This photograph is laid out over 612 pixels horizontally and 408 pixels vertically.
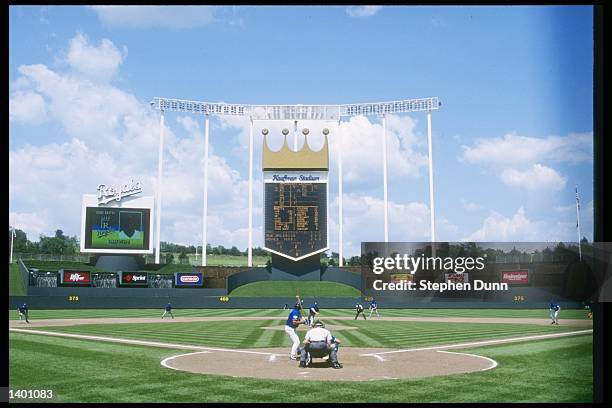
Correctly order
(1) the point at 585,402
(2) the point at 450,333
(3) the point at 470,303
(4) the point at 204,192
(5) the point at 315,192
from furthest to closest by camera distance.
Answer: (4) the point at 204,192
(5) the point at 315,192
(3) the point at 470,303
(2) the point at 450,333
(1) the point at 585,402

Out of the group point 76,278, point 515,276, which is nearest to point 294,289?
point 76,278

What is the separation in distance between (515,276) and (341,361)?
1161 inches

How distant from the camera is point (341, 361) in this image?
17.2 meters

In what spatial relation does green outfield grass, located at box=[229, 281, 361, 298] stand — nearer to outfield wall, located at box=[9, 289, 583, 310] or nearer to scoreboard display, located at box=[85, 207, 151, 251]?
outfield wall, located at box=[9, 289, 583, 310]

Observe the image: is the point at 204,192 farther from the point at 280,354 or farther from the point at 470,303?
the point at 280,354

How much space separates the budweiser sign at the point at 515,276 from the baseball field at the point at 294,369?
18.0m

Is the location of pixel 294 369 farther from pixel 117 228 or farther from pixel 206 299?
pixel 117 228

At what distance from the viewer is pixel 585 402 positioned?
390 inches

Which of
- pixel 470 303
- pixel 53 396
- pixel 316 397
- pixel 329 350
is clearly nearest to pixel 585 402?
pixel 316 397

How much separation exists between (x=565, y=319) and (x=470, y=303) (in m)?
16.6

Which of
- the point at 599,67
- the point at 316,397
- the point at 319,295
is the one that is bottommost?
the point at 319,295

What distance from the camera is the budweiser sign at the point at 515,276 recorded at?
140 feet

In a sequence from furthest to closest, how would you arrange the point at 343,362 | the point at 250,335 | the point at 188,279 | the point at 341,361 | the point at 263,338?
the point at 188,279 < the point at 250,335 < the point at 263,338 < the point at 341,361 < the point at 343,362

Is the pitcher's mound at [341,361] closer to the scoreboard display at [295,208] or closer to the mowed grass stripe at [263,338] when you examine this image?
the mowed grass stripe at [263,338]
